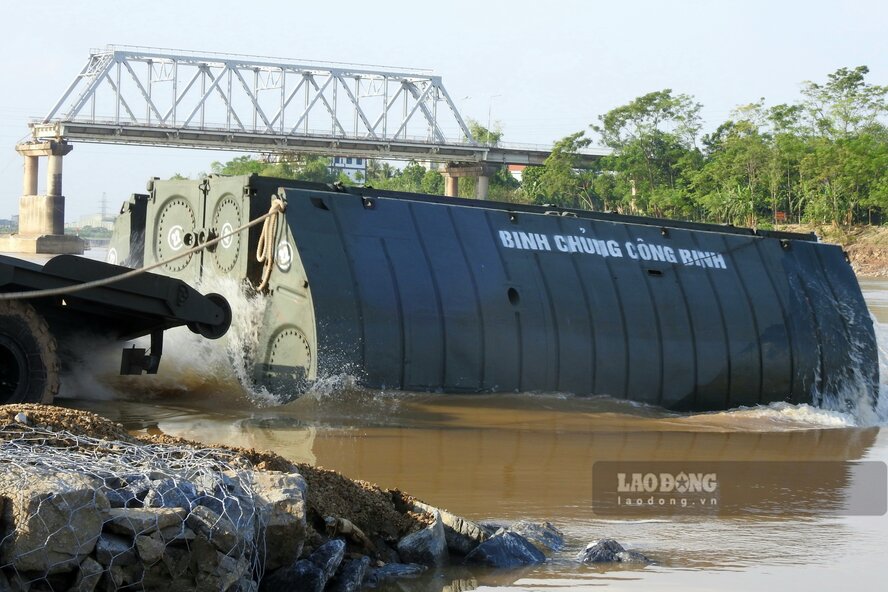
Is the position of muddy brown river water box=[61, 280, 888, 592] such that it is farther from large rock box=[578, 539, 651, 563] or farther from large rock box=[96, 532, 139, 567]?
large rock box=[96, 532, 139, 567]

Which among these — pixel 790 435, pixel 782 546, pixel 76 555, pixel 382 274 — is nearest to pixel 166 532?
pixel 76 555

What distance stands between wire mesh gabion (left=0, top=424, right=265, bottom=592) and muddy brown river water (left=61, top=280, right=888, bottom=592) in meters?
1.08

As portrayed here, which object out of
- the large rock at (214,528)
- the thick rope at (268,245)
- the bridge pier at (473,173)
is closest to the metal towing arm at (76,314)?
the thick rope at (268,245)

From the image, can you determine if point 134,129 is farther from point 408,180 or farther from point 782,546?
point 782,546

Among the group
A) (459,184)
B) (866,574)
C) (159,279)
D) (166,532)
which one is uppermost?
(459,184)

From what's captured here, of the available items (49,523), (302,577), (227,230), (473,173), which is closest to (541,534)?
(302,577)

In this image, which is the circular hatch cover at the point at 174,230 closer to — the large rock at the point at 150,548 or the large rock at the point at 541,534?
the large rock at the point at 541,534

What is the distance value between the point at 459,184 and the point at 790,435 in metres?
82.7

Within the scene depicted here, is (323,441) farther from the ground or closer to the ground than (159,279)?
closer to the ground

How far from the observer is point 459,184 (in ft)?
310

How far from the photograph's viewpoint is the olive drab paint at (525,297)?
11438mm

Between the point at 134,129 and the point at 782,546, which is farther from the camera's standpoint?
the point at 134,129

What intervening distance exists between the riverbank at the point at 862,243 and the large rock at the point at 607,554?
171ft

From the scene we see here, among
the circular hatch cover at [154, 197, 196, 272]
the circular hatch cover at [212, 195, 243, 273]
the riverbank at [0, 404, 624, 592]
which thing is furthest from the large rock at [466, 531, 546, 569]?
the circular hatch cover at [154, 197, 196, 272]
